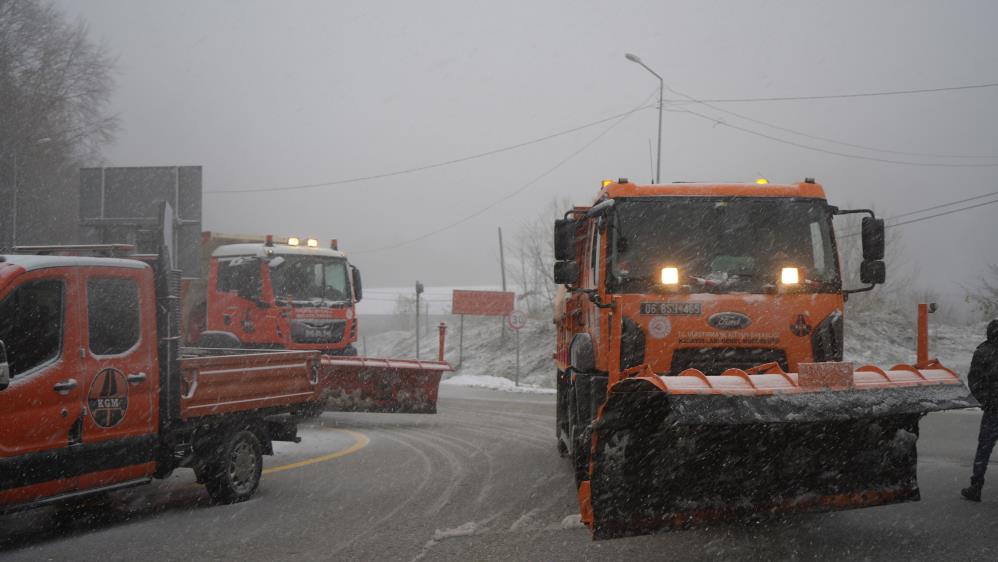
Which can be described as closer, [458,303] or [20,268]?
[20,268]

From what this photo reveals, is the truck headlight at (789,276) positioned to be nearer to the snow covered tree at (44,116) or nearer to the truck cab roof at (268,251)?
the truck cab roof at (268,251)

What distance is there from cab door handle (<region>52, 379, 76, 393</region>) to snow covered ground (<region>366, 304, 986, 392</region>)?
18.5m

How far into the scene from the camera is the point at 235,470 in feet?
25.3

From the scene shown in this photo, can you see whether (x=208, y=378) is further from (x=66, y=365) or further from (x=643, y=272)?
(x=643, y=272)

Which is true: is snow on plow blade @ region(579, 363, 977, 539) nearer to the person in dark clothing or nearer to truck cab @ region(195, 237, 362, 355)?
the person in dark clothing

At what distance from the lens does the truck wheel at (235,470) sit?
295 inches

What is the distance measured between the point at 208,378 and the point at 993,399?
21.5 ft

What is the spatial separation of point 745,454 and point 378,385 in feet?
28.5

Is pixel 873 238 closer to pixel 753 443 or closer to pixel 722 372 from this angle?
pixel 722 372

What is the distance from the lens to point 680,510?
522cm

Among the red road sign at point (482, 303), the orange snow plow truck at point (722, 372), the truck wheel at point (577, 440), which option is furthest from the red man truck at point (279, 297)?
the red road sign at point (482, 303)

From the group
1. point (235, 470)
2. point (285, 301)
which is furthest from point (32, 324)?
point (285, 301)

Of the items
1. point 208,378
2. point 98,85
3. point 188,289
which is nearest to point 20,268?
point 208,378

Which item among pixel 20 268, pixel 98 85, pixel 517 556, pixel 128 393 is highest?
pixel 98 85
